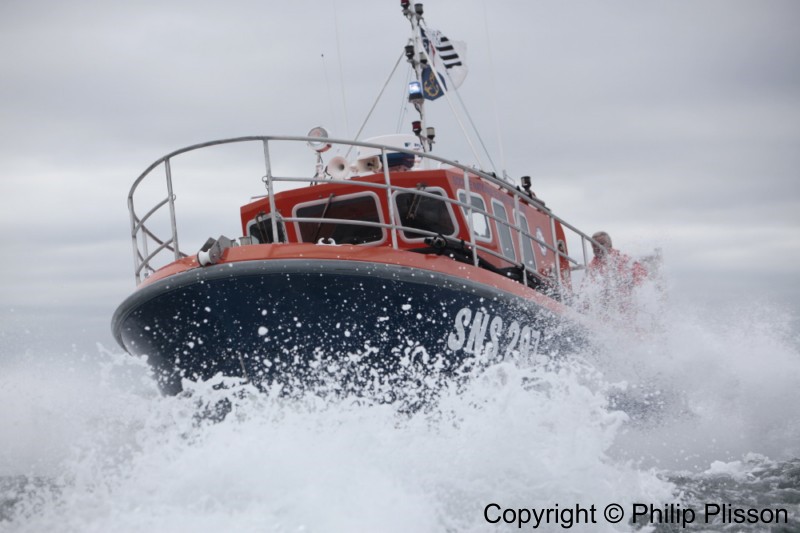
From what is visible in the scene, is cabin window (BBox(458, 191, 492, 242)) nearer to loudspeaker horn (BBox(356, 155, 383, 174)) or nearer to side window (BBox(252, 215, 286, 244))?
loudspeaker horn (BBox(356, 155, 383, 174))

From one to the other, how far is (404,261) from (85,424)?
7.73 ft

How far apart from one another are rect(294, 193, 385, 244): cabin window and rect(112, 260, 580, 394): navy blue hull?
135cm

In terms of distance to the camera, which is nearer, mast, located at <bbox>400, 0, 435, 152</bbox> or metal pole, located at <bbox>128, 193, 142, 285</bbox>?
metal pole, located at <bbox>128, 193, 142, 285</bbox>

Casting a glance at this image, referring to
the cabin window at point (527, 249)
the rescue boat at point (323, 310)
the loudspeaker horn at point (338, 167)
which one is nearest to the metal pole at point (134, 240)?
the rescue boat at point (323, 310)

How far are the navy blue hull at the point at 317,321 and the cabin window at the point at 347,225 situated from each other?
1.35 meters

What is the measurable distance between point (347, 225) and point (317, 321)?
1.59 meters

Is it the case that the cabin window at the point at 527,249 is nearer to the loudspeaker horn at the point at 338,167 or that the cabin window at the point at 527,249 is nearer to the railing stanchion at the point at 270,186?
the loudspeaker horn at the point at 338,167

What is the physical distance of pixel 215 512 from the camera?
3.65m

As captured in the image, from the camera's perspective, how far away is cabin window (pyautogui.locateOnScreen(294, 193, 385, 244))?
640cm

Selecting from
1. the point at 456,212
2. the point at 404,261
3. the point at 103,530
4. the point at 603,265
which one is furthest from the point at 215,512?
the point at 603,265

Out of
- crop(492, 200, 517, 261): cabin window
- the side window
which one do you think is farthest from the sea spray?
crop(492, 200, 517, 261): cabin window

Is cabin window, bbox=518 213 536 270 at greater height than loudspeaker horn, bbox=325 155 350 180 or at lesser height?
lesser

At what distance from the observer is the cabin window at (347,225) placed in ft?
21.0

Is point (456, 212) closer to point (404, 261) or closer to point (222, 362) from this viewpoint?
point (404, 261)
